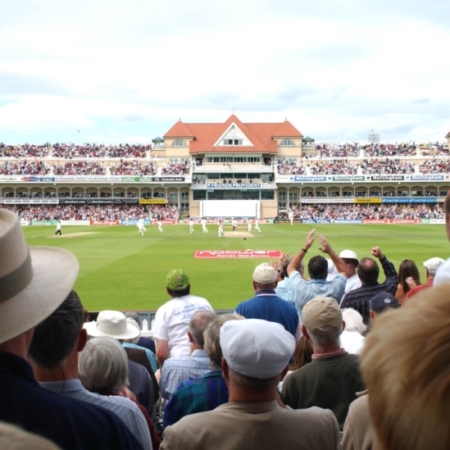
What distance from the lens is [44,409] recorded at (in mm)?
2102

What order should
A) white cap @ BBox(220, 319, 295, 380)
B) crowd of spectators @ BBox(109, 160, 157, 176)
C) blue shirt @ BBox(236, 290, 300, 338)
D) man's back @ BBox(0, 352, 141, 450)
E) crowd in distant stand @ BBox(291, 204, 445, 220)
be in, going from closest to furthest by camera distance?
man's back @ BBox(0, 352, 141, 450), white cap @ BBox(220, 319, 295, 380), blue shirt @ BBox(236, 290, 300, 338), crowd in distant stand @ BBox(291, 204, 445, 220), crowd of spectators @ BBox(109, 160, 157, 176)

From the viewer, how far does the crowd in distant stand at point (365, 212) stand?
69812mm

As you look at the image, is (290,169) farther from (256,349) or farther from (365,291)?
(256,349)

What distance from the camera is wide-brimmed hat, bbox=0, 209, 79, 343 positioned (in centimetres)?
216

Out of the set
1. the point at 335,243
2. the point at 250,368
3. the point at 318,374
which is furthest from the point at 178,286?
the point at 335,243

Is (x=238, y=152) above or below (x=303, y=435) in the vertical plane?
above

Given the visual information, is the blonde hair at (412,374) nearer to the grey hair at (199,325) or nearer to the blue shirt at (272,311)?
the grey hair at (199,325)

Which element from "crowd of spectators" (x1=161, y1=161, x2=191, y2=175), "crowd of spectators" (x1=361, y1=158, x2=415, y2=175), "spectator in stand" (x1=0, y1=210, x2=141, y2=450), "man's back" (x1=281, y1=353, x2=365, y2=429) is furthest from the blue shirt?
"crowd of spectators" (x1=361, y1=158, x2=415, y2=175)

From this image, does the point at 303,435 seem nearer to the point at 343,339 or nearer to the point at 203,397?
the point at 203,397

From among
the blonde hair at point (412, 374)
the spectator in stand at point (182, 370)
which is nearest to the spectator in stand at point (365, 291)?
the spectator in stand at point (182, 370)

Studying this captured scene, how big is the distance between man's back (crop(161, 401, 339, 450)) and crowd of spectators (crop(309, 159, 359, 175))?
7833 centimetres

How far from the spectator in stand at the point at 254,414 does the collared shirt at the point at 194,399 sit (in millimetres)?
747

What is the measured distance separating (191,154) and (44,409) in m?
82.0

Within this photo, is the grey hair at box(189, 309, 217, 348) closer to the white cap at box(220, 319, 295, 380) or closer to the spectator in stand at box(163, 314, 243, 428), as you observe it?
the spectator in stand at box(163, 314, 243, 428)
